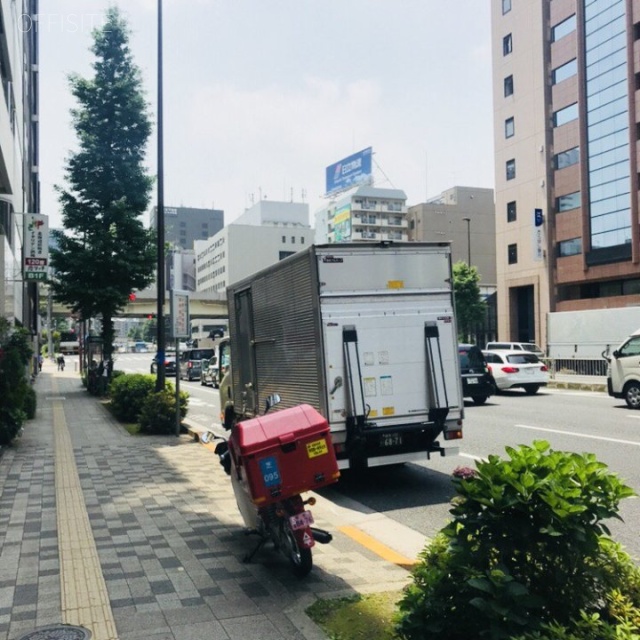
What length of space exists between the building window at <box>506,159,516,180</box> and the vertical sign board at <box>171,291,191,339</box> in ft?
138

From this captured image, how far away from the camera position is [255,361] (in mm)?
10016

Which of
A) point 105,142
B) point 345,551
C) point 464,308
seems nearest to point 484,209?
point 464,308

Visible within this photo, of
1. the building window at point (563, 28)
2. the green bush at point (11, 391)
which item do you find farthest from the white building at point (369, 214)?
the green bush at point (11, 391)

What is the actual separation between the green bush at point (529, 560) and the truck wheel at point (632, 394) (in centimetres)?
1456

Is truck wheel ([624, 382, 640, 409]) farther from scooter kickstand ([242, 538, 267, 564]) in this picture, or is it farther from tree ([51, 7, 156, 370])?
tree ([51, 7, 156, 370])

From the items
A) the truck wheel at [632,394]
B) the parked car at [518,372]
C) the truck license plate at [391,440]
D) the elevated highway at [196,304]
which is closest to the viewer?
the truck license plate at [391,440]

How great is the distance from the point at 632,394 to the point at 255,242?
105m

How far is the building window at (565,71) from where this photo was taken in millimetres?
44438

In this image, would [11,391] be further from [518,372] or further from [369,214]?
[369,214]

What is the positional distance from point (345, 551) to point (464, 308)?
4854cm

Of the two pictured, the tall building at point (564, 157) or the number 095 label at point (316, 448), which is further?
the tall building at point (564, 157)

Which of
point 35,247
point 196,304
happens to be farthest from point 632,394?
point 196,304

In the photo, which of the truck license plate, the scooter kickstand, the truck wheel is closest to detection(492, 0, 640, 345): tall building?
the truck wheel

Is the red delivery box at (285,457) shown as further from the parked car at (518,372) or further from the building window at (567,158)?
the building window at (567,158)
